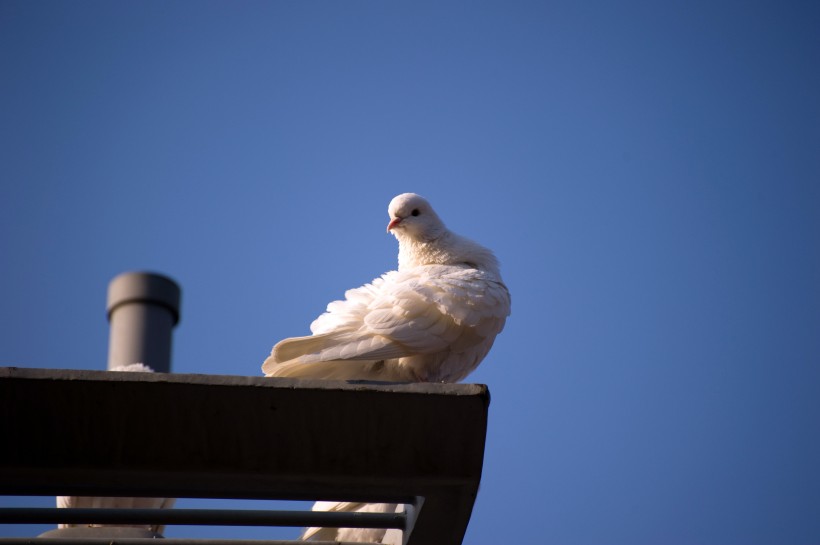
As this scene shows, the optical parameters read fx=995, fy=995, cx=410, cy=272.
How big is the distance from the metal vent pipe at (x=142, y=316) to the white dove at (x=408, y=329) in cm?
520

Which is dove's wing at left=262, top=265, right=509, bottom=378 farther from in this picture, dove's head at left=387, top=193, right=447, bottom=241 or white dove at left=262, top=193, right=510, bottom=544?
dove's head at left=387, top=193, right=447, bottom=241

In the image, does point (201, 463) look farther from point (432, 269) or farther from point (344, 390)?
point (432, 269)

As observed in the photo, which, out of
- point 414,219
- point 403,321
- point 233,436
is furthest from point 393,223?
point 233,436

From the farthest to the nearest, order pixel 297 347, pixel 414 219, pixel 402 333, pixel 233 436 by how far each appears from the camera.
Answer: pixel 414 219
pixel 402 333
pixel 297 347
pixel 233 436

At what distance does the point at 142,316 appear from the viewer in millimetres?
11938

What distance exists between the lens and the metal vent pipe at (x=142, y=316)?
1147 cm

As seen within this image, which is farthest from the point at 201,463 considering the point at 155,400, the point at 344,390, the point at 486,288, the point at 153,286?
the point at 153,286

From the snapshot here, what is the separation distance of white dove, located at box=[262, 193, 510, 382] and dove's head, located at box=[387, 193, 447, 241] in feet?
1.46

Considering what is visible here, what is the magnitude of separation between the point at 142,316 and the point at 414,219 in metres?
5.37

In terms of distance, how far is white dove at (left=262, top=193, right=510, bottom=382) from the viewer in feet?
19.8

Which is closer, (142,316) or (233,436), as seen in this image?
(233,436)

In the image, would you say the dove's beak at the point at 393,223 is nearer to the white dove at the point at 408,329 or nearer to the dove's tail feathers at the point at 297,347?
the white dove at the point at 408,329

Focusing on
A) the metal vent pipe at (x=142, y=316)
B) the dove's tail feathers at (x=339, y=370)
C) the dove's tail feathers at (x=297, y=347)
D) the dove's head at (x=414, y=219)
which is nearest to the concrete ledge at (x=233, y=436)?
the dove's tail feathers at (x=339, y=370)

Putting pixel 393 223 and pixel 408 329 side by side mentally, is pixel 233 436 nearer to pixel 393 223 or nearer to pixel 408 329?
pixel 408 329
